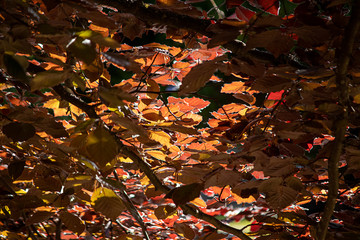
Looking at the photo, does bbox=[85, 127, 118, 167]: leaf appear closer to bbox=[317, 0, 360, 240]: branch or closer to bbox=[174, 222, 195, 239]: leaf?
bbox=[317, 0, 360, 240]: branch

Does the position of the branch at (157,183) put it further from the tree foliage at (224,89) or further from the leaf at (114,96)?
the leaf at (114,96)

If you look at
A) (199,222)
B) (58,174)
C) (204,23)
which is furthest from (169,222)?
(204,23)

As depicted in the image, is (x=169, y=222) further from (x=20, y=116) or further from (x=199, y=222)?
(x=20, y=116)

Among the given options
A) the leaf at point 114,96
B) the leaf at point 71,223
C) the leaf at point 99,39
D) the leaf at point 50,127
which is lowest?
the leaf at point 71,223

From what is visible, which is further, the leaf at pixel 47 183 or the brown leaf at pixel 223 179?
the leaf at pixel 47 183

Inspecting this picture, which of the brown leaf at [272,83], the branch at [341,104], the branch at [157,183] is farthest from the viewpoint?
the branch at [157,183]

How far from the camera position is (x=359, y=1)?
1.62 feet

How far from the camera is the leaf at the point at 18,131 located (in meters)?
0.74

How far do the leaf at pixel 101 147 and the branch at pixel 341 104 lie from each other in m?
0.44

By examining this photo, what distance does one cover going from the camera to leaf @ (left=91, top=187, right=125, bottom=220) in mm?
762

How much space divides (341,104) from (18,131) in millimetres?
721

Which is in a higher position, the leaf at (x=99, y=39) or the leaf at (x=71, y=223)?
the leaf at (x=99, y=39)

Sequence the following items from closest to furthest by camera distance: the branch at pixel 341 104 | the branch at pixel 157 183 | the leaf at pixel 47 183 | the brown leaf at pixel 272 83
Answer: the branch at pixel 341 104, the brown leaf at pixel 272 83, the branch at pixel 157 183, the leaf at pixel 47 183

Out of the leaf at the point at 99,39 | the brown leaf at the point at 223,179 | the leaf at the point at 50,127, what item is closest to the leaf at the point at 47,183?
the leaf at the point at 50,127
